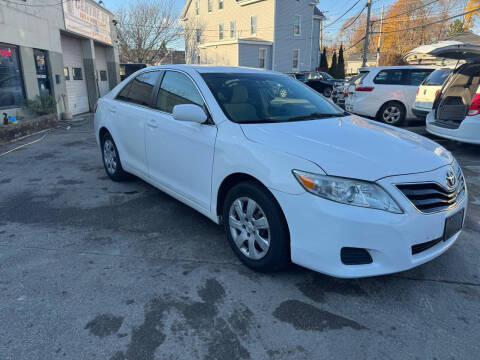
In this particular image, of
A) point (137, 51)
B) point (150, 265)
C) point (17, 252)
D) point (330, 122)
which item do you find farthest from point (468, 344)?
point (137, 51)

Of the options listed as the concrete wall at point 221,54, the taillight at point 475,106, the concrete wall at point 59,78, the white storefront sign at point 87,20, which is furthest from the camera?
the concrete wall at point 221,54

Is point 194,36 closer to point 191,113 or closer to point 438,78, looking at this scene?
point 438,78

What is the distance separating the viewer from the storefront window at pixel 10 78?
9086mm

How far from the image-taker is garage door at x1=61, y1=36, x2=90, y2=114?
527 inches

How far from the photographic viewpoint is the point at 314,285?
107 inches

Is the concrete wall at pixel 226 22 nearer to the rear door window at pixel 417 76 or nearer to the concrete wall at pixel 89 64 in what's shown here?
the concrete wall at pixel 89 64

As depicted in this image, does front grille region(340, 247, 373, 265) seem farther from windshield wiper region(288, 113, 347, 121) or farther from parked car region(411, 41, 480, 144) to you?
parked car region(411, 41, 480, 144)

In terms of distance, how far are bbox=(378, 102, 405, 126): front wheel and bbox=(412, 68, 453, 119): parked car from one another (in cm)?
107

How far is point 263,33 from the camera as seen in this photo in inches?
1154

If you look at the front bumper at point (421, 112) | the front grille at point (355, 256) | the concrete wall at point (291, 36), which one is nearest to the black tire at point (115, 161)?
the front grille at point (355, 256)

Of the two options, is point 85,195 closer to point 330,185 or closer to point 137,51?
point 330,185

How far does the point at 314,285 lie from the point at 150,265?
137 centimetres

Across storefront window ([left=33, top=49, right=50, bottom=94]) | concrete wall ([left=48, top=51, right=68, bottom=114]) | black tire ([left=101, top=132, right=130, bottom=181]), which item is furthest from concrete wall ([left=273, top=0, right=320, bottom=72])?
black tire ([left=101, top=132, right=130, bottom=181])

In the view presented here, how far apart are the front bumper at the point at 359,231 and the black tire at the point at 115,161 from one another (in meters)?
3.16
